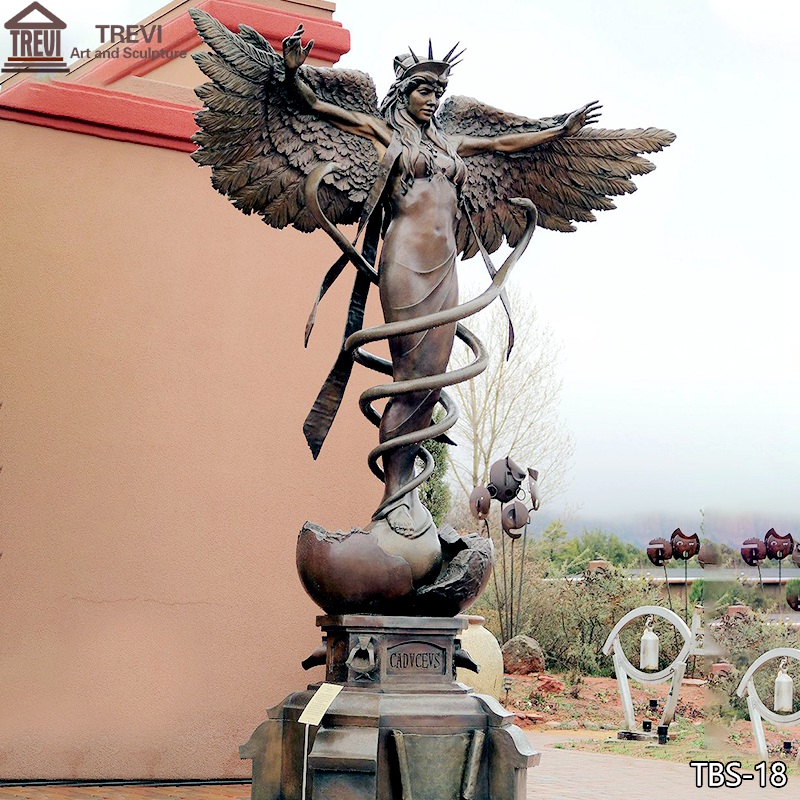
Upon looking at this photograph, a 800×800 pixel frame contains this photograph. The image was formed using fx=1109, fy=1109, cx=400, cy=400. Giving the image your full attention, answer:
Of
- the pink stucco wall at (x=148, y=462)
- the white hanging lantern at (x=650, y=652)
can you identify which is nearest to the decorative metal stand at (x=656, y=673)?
the white hanging lantern at (x=650, y=652)

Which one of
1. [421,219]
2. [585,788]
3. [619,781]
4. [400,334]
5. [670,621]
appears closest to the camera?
[400,334]

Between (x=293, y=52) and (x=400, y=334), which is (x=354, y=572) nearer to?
(x=400, y=334)

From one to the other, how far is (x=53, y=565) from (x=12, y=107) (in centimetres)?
237

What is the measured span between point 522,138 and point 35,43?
3921mm

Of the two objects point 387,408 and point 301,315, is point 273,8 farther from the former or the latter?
point 387,408

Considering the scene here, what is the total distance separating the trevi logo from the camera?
6.43 metres

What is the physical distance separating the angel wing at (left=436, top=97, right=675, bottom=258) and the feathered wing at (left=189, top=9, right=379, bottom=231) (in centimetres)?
39

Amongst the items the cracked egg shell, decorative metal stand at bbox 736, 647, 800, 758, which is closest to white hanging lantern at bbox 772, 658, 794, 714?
decorative metal stand at bbox 736, 647, 800, 758

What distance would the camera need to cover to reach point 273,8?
6461mm

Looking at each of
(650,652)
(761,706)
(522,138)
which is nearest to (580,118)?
(522,138)

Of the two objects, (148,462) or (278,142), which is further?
(148,462)

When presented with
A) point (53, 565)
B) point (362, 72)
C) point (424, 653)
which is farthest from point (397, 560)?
point (53, 565)

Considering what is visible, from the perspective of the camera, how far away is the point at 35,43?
6.59m

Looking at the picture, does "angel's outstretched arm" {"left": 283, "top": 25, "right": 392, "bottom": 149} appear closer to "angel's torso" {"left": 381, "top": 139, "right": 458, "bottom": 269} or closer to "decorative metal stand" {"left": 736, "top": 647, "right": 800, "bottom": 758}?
"angel's torso" {"left": 381, "top": 139, "right": 458, "bottom": 269}
